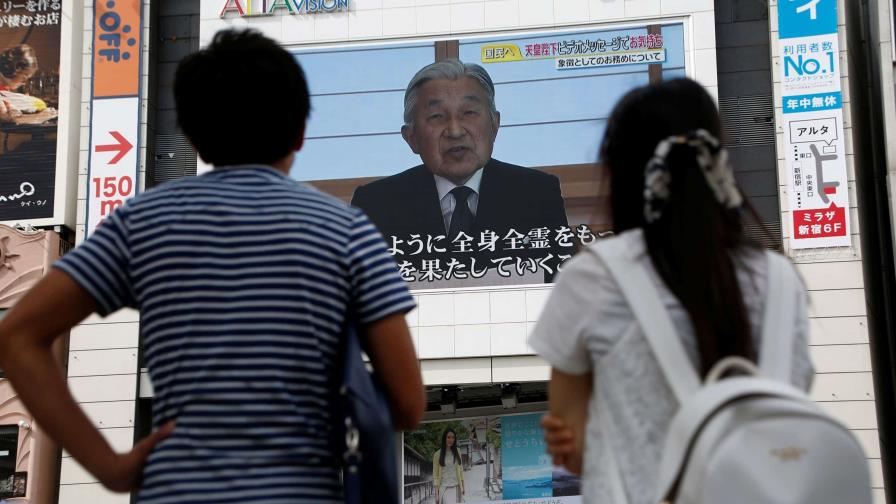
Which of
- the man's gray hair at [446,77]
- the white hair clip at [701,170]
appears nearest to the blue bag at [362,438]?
the white hair clip at [701,170]

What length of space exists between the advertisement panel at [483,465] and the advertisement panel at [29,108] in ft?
21.4

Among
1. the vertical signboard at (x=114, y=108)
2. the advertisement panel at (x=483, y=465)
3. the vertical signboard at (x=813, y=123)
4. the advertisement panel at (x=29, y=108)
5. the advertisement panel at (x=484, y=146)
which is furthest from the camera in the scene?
the advertisement panel at (x=29, y=108)

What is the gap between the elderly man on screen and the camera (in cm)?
1556

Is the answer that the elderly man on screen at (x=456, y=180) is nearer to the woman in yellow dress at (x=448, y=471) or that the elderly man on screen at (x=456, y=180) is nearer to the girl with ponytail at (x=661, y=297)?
the woman in yellow dress at (x=448, y=471)

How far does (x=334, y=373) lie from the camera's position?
2043 millimetres

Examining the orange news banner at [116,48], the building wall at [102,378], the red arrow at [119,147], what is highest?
the orange news banner at [116,48]

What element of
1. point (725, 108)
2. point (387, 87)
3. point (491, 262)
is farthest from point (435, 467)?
point (725, 108)

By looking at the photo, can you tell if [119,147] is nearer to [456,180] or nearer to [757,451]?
[456,180]

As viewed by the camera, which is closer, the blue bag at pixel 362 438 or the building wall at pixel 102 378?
the blue bag at pixel 362 438

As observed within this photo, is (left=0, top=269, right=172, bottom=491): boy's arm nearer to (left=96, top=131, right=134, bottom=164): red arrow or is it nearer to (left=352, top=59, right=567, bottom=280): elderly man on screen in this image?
(left=352, top=59, right=567, bottom=280): elderly man on screen

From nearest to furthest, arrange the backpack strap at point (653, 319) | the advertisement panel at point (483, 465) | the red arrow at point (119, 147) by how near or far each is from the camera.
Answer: the backpack strap at point (653, 319), the advertisement panel at point (483, 465), the red arrow at point (119, 147)

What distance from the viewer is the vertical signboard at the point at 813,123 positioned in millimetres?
15008

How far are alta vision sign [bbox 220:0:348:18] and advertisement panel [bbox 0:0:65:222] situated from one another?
268 centimetres

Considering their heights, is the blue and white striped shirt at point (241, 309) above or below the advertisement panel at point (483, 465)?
above
